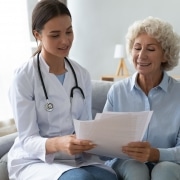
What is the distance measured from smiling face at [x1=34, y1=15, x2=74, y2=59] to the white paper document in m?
0.38

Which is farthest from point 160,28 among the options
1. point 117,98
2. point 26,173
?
point 26,173

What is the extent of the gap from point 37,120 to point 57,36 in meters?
0.38

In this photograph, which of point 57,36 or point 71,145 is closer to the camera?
point 71,145

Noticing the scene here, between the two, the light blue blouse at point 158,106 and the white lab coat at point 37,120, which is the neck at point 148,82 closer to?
the light blue blouse at point 158,106

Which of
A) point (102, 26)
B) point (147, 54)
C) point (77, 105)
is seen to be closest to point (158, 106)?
point (147, 54)

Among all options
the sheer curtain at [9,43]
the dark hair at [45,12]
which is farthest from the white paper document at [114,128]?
the sheer curtain at [9,43]

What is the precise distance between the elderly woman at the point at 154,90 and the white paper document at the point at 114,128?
202 mm

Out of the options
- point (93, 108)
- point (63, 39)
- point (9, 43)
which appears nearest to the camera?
point (63, 39)

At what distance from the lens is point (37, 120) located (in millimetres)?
1333

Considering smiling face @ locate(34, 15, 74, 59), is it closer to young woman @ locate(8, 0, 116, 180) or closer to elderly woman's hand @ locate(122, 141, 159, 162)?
young woman @ locate(8, 0, 116, 180)

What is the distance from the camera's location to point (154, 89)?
59.0 inches

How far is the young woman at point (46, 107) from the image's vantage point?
1.25 meters

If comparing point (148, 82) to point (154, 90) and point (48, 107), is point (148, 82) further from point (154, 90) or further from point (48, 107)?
point (48, 107)

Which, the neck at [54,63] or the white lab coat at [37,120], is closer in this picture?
the white lab coat at [37,120]
